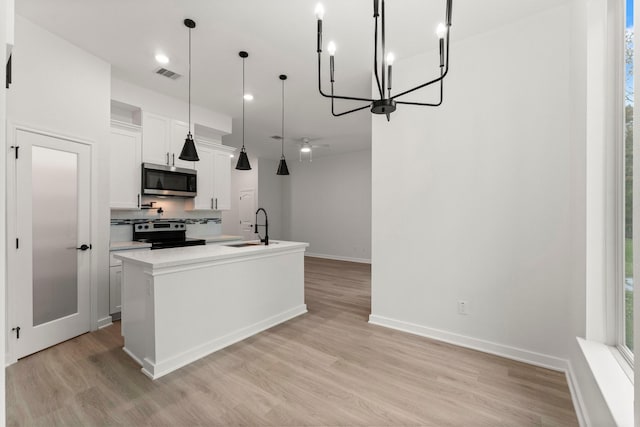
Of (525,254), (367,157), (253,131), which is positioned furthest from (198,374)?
(367,157)

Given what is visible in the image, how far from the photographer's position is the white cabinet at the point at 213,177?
4.87 metres

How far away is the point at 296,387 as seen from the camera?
7.26 ft

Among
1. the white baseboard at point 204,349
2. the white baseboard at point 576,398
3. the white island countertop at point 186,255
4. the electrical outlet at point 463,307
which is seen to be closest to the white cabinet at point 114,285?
the white island countertop at point 186,255

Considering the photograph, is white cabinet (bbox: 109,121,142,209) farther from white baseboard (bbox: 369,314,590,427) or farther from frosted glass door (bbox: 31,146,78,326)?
white baseboard (bbox: 369,314,590,427)

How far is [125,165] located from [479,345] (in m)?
4.60

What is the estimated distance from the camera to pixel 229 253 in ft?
9.41

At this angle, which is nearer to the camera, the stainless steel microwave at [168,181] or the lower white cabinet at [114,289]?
the lower white cabinet at [114,289]

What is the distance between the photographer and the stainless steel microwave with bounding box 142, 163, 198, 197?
161 inches

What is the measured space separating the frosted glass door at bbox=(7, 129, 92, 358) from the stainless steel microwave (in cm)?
86

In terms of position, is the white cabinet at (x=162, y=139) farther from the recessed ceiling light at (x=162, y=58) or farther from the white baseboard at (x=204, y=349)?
the white baseboard at (x=204, y=349)

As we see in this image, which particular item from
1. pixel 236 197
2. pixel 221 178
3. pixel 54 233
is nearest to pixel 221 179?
pixel 221 178

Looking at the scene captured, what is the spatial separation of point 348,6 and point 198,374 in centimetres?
323

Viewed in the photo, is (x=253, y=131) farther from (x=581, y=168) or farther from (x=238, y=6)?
(x=581, y=168)

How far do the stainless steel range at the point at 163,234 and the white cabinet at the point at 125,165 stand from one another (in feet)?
1.63
